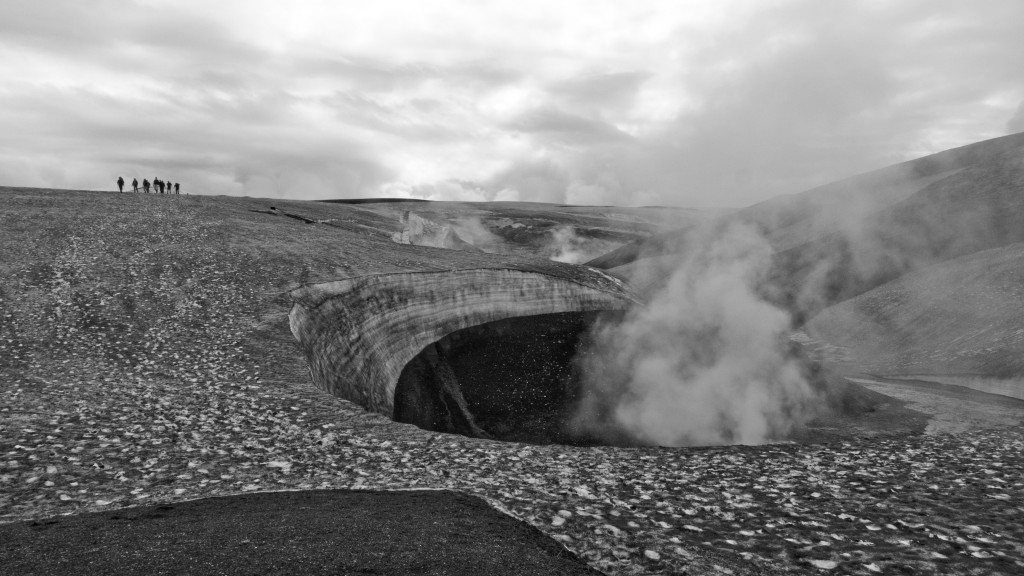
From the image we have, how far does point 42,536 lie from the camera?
8.65 m

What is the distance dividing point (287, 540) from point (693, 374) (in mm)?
28557

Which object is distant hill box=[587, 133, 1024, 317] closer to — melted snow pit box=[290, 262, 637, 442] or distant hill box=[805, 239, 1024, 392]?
distant hill box=[805, 239, 1024, 392]

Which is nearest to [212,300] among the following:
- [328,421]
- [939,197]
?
[328,421]

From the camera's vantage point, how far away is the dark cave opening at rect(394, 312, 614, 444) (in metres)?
29.2

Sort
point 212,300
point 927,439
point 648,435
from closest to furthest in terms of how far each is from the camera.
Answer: point 927,439 < point 212,300 < point 648,435

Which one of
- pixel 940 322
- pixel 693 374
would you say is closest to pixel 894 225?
pixel 940 322

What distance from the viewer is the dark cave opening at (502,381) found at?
29219 millimetres

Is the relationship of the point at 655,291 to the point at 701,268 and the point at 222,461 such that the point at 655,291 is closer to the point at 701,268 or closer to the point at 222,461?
the point at 701,268

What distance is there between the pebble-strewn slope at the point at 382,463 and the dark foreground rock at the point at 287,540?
90 centimetres

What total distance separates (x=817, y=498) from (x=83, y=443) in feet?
50.7

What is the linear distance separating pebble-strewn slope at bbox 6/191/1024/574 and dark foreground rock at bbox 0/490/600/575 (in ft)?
2.95

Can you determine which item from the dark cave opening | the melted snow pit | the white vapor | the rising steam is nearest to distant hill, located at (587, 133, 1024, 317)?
the rising steam

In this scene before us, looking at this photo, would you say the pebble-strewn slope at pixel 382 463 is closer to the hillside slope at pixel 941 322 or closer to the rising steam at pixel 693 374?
the rising steam at pixel 693 374

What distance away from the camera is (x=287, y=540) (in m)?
8.75
